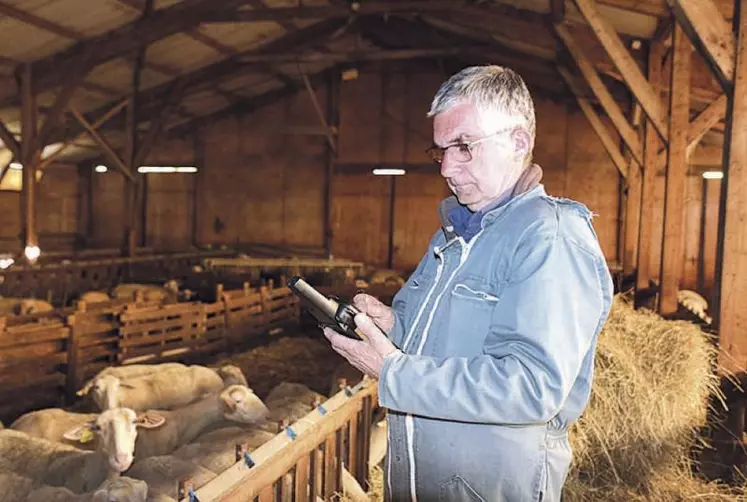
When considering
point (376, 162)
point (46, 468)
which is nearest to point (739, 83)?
point (46, 468)

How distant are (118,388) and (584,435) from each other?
3848 mm

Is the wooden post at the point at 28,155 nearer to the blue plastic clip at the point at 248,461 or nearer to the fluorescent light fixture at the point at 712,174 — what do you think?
the blue plastic clip at the point at 248,461

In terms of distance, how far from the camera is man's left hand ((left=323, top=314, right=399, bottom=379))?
1455 millimetres

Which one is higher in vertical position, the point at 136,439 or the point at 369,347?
the point at 369,347

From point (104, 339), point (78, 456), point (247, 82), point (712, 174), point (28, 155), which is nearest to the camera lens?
point (78, 456)

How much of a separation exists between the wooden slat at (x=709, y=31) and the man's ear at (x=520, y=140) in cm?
296

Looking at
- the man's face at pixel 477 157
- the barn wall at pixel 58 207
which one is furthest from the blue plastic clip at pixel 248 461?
the barn wall at pixel 58 207

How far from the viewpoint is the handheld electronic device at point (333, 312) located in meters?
1.53

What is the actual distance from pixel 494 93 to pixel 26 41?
981 cm

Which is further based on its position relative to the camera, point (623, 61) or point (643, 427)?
point (623, 61)

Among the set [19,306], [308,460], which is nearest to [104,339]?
[19,306]

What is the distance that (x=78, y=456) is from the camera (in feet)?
13.5

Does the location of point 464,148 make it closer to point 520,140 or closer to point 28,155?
point 520,140

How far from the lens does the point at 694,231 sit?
546 inches
